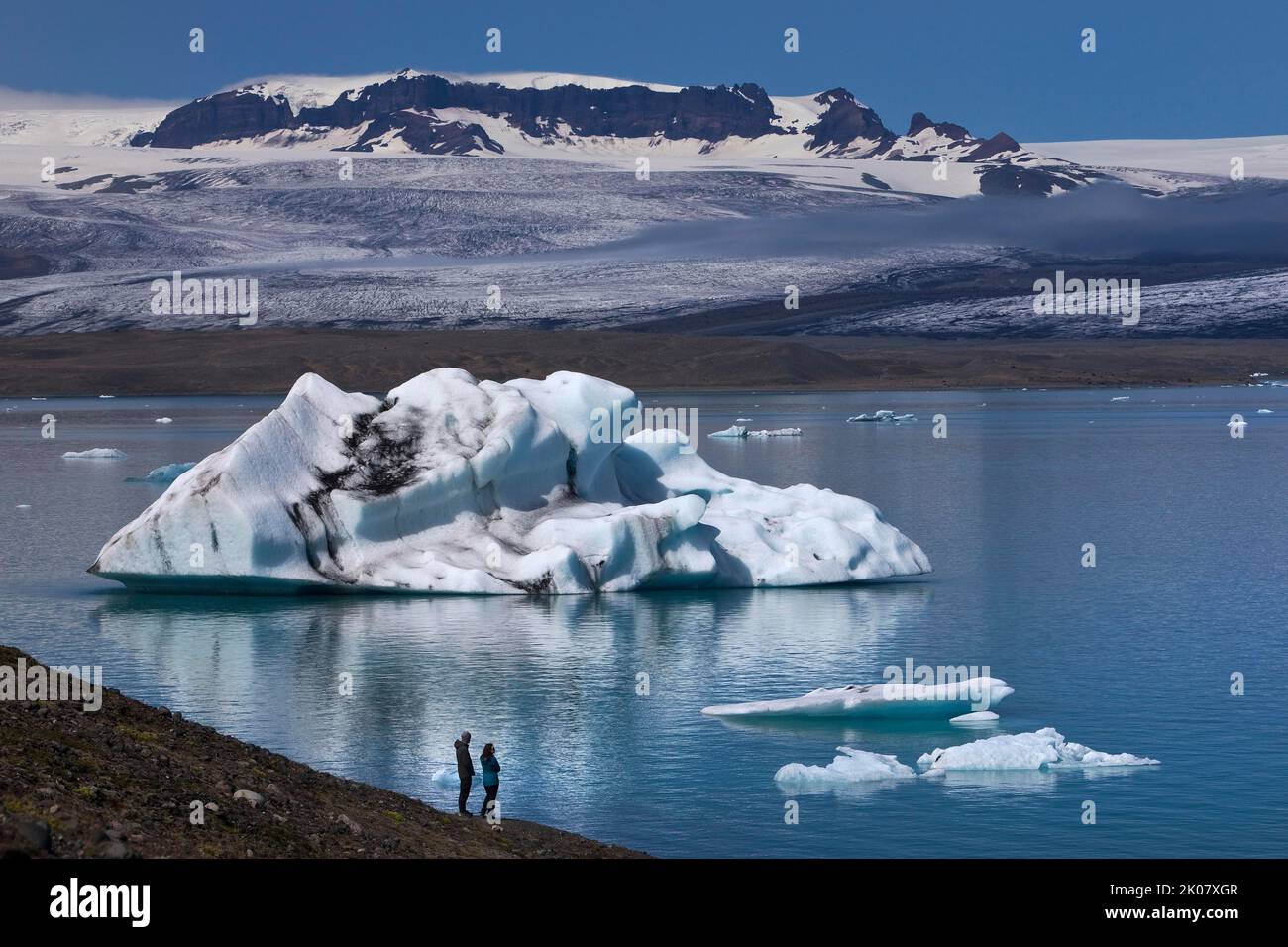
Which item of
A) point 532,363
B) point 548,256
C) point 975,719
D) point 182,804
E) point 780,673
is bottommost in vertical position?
point 975,719

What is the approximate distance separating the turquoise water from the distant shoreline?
69.7 m

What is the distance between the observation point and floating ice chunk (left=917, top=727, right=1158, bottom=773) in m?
15.2

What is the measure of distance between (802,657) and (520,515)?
19.9 feet

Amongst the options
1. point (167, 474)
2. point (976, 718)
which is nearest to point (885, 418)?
Answer: point (167, 474)

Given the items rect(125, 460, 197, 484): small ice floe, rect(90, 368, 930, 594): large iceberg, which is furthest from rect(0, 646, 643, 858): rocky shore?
rect(125, 460, 197, 484): small ice floe

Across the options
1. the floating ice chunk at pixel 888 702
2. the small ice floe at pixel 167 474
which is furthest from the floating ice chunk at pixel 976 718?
the small ice floe at pixel 167 474

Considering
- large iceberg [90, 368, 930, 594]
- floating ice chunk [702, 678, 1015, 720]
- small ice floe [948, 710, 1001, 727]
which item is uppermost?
large iceberg [90, 368, 930, 594]

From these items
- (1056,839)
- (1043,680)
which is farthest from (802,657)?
(1056,839)

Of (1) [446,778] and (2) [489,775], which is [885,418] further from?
(2) [489,775]

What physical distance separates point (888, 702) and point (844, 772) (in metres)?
2.44

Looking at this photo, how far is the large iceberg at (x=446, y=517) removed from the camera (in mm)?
23672

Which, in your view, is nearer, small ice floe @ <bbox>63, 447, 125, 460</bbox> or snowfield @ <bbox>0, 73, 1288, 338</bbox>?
small ice floe @ <bbox>63, 447, 125, 460</bbox>

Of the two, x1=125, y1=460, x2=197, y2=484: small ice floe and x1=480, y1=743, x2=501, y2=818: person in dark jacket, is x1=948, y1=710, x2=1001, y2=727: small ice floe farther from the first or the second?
x1=125, y1=460, x2=197, y2=484: small ice floe

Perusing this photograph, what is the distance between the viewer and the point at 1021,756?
15.2m
